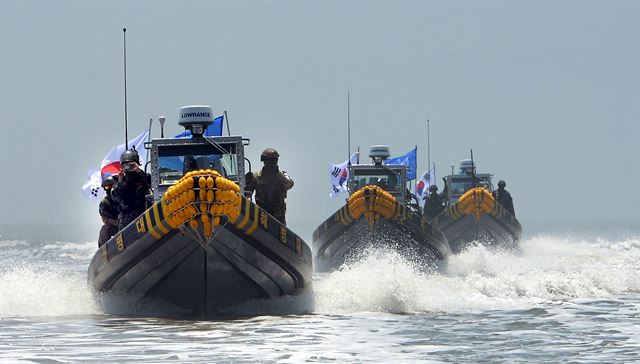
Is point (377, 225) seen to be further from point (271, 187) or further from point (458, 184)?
point (458, 184)

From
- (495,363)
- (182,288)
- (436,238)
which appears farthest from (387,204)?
(495,363)

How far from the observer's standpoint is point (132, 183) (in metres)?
15.8

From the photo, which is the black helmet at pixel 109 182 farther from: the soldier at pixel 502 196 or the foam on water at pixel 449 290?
the soldier at pixel 502 196

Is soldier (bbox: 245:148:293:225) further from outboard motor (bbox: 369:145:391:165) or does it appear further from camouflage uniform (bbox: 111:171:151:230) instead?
outboard motor (bbox: 369:145:391:165)

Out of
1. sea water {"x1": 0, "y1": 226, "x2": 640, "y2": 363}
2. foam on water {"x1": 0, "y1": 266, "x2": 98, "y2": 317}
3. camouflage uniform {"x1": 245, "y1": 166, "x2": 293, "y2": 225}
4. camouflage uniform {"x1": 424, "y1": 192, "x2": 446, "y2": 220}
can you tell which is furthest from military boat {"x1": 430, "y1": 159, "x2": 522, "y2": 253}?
foam on water {"x1": 0, "y1": 266, "x2": 98, "y2": 317}

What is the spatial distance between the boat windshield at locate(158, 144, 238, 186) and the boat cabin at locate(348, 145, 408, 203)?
1105 centimetres

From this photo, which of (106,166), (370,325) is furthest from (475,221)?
(370,325)

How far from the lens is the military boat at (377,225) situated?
24.6 metres

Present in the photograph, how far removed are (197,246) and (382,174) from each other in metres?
13.4

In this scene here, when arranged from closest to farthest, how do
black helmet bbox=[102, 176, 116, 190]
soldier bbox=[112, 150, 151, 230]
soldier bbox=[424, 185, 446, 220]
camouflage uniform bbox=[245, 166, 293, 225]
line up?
soldier bbox=[112, 150, 151, 230]
black helmet bbox=[102, 176, 116, 190]
camouflage uniform bbox=[245, 166, 293, 225]
soldier bbox=[424, 185, 446, 220]

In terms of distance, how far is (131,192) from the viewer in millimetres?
15836

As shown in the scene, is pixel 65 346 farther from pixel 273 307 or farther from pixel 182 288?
pixel 273 307

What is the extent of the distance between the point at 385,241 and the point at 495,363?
13.7 metres

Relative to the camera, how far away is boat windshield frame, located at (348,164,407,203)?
27.2 meters
